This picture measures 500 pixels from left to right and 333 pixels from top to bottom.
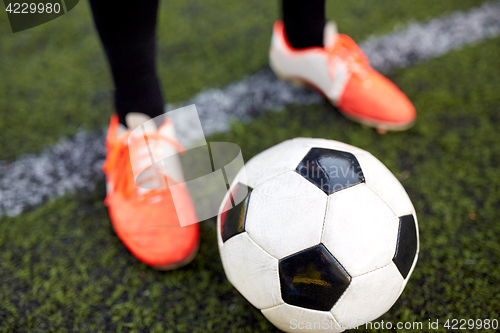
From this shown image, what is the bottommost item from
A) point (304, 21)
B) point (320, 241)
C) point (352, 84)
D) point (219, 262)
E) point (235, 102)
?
point (219, 262)

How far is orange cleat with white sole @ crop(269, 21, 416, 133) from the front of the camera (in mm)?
1525

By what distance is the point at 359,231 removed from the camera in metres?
0.80

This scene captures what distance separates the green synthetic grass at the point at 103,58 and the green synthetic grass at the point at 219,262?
44cm

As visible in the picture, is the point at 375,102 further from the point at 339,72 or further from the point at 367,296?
the point at 367,296

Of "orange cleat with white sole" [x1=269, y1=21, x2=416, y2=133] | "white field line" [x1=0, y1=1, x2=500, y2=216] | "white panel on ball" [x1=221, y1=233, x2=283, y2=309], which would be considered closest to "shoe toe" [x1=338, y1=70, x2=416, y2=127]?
"orange cleat with white sole" [x1=269, y1=21, x2=416, y2=133]

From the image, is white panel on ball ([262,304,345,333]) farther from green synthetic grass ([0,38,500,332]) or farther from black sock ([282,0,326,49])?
black sock ([282,0,326,49])

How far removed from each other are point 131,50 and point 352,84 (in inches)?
37.0

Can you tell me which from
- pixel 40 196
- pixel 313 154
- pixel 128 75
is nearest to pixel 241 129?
pixel 128 75

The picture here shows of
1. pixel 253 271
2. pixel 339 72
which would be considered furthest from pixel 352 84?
pixel 253 271

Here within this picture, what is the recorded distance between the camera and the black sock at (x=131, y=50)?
990mm

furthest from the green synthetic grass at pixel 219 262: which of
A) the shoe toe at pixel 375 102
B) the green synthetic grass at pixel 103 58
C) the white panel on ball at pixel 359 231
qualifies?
the green synthetic grass at pixel 103 58

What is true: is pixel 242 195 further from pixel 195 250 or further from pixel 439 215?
pixel 439 215

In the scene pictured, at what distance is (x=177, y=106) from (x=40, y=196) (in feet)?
2.30

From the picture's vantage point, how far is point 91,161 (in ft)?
4.93
